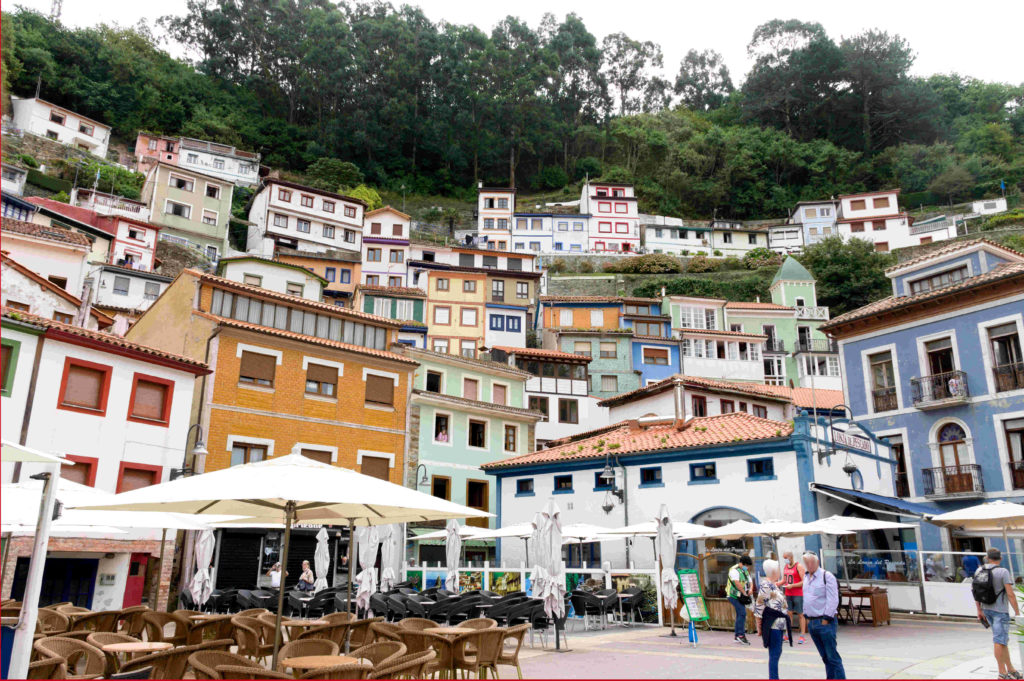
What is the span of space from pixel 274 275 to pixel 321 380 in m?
20.0

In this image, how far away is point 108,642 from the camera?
31.8ft

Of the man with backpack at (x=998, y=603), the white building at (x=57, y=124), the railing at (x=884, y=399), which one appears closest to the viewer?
the man with backpack at (x=998, y=603)

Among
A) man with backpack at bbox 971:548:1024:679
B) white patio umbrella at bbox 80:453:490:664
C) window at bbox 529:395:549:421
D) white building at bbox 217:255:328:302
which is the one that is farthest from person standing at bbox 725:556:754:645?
white building at bbox 217:255:328:302

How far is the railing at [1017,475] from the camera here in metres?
26.9

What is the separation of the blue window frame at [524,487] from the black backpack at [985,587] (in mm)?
21193

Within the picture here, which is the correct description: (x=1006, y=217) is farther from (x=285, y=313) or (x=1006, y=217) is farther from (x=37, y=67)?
(x=37, y=67)

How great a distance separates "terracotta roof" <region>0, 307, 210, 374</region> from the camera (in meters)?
Answer: 20.7

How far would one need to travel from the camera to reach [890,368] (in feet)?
102

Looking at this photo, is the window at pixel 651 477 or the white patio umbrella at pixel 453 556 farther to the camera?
the window at pixel 651 477

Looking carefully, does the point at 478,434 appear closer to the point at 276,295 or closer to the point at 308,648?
the point at 276,295

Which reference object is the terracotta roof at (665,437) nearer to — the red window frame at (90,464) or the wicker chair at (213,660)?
the red window frame at (90,464)

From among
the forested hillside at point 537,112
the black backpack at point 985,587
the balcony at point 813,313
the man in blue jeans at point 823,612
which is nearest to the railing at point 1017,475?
the black backpack at point 985,587

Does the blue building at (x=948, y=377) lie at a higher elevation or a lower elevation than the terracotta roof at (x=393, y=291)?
lower

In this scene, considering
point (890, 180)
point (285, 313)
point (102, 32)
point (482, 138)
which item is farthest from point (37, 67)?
point (890, 180)
